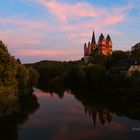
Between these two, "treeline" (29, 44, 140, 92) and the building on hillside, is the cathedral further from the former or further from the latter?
the building on hillside

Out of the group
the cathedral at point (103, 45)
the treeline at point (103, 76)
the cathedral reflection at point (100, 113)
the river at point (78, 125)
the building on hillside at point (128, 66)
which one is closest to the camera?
the river at point (78, 125)

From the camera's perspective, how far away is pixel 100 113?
41.9 meters

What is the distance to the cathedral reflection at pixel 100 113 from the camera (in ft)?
124

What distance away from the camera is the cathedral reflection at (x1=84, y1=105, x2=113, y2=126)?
37850 millimetres

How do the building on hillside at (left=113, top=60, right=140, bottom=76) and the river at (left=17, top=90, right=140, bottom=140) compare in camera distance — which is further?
the building on hillside at (left=113, top=60, right=140, bottom=76)

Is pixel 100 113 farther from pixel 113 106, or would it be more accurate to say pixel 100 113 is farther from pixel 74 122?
pixel 74 122

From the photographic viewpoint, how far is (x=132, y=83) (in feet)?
202

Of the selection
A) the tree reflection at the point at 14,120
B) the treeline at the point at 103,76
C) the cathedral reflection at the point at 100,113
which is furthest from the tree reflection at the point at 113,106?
the tree reflection at the point at 14,120

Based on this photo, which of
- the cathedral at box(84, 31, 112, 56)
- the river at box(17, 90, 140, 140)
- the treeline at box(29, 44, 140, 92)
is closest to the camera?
the river at box(17, 90, 140, 140)

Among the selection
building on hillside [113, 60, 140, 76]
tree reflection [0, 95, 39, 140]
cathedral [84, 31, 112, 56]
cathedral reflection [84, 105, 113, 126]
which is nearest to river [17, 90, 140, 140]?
cathedral reflection [84, 105, 113, 126]

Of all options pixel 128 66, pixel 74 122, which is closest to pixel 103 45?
pixel 128 66

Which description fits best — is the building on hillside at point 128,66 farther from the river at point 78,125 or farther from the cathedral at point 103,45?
the cathedral at point 103,45

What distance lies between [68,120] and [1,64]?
12464mm

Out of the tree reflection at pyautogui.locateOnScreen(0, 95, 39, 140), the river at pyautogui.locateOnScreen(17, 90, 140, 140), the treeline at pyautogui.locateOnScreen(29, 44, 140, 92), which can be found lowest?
the river at pyautogui.locateOnScreen(17, 90, 140, 140)
